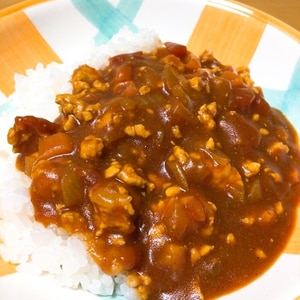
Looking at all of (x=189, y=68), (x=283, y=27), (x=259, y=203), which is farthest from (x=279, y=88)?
(x=259, y=203)

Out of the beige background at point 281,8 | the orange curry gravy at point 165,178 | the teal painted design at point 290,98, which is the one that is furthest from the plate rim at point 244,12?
the orange curry gravy at point 165,178

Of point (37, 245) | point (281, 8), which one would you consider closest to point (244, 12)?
point (281, 8)

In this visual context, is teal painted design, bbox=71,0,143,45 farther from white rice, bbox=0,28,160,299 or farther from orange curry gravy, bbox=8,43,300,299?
orange curry gravy, bbox=8,43,300,299

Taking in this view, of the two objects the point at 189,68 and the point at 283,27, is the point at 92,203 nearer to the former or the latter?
the point at 189,68

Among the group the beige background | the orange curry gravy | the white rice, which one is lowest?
the white rice

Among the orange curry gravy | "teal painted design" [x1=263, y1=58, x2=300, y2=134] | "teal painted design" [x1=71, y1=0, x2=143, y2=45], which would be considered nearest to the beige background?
"teal painted design" [x1=71, y1=0, x2=143, y2=45]

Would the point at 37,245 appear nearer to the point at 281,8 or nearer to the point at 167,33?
the point at 167,33
